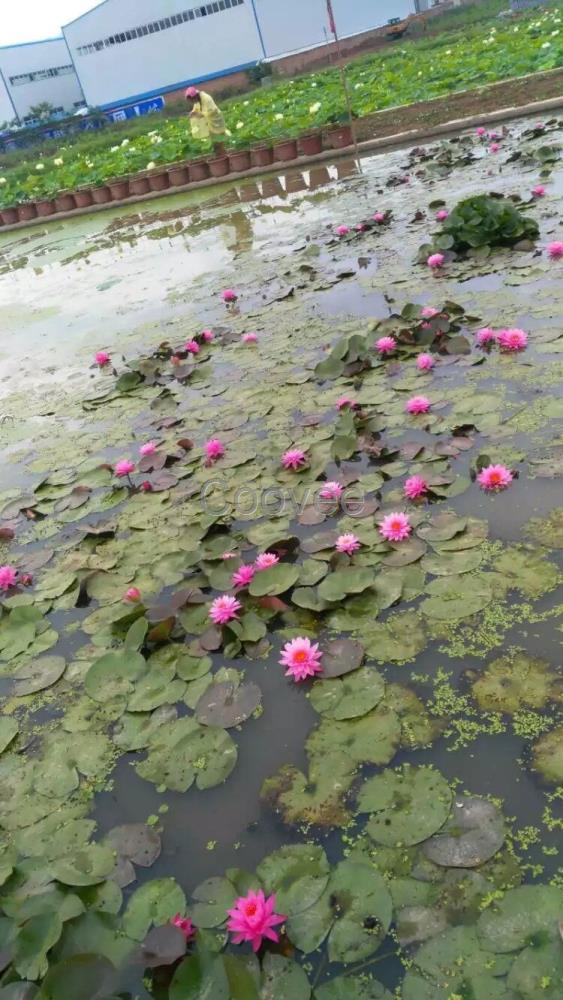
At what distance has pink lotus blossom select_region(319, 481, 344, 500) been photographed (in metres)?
2.41

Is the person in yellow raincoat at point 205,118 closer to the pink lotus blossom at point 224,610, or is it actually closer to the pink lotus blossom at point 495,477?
the pink lotus blossom at point 495,477

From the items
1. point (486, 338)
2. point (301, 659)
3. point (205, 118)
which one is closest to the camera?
point (301, 659)

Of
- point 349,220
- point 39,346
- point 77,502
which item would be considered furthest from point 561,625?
point 349,220

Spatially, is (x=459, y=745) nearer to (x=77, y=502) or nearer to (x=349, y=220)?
(x=77, y=502)

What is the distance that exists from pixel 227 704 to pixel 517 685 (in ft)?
2.39

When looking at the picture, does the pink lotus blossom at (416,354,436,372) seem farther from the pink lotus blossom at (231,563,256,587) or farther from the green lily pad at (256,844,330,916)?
the green lily pad at (256,844,330,916)

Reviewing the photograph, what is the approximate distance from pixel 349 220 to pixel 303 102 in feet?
42.8

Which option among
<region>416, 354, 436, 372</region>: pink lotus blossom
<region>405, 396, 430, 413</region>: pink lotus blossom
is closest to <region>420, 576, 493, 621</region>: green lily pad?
<region>405, 396, 430, 413</region>: pink lotus blossom

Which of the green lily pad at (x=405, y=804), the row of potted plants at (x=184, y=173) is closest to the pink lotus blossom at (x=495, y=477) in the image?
the green lily pad at (x=405, y=804)

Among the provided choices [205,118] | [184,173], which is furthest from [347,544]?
[184,173]

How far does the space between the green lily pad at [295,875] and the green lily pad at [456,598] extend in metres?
0.73

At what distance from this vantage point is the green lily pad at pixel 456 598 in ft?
6.05

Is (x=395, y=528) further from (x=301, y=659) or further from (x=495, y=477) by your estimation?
(x=301, y=659)

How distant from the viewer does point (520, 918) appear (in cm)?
116
